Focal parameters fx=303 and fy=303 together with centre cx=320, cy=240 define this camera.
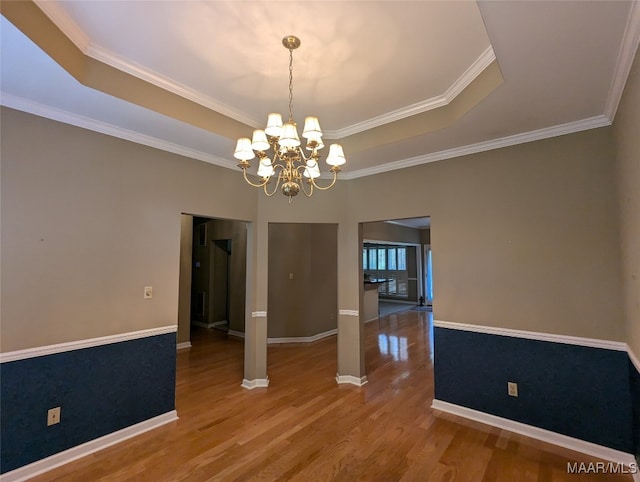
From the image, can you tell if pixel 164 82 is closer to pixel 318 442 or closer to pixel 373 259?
pixel 318 442

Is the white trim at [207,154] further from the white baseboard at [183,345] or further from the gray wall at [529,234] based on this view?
the white baseboard at [183,345]

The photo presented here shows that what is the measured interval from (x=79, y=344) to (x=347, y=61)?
10.5ft

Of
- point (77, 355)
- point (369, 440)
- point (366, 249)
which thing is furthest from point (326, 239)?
point (366, 249)

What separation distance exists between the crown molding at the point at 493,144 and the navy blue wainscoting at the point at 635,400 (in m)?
1.98

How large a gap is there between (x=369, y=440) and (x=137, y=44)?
146 inches

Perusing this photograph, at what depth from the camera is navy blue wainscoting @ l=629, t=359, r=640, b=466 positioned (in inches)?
85.2

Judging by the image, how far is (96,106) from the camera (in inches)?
96.5

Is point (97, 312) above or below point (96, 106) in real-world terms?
below

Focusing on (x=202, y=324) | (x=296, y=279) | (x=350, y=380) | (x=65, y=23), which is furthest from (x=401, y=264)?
(x=65, y=23)

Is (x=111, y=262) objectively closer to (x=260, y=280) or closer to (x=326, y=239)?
(x=260, y=280)

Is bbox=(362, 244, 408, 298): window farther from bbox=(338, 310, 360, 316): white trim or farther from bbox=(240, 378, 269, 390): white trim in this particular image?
bbox=(240, 378, 269, 390): white trim

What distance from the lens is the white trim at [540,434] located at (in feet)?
8.05

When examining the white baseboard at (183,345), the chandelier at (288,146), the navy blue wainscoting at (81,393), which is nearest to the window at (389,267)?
the white baseboard at (183,345)
